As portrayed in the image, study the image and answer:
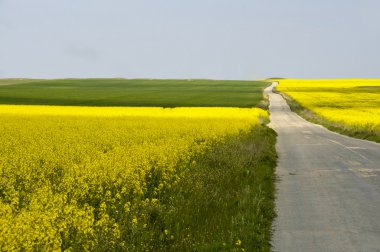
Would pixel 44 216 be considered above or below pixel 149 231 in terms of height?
above

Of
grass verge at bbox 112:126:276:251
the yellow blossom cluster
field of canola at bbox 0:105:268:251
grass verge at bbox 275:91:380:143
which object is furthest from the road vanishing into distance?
the yellow blossom cluster

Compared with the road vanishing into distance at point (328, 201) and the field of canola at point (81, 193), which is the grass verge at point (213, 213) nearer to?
the field of canola at point (81, 193)

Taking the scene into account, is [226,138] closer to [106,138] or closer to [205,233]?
[106,138]

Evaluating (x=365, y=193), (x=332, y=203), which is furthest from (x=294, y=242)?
(x=365, y=193)

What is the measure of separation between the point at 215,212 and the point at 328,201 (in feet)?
11.9

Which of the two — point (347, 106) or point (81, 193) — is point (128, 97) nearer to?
point (347, 106)

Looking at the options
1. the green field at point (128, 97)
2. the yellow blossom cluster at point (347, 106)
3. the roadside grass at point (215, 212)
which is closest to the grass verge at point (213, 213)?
the roadside grass at point (215, 212)

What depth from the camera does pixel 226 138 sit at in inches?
1021

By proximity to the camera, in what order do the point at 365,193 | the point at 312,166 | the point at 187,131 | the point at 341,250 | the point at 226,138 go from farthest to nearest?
the point at 187,131 → the point at 226,138 → the point at 312,166 → the point at 365,193 → the point at 341,250

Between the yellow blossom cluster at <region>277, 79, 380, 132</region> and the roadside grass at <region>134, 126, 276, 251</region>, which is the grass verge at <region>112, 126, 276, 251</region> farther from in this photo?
the yellow blossom cluster at <region>277, 79, 380, 132</region>

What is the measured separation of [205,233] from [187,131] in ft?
61.5

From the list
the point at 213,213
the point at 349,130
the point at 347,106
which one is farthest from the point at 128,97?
the point at 213,213

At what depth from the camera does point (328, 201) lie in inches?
520

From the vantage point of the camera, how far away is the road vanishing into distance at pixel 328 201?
9.53 meters
